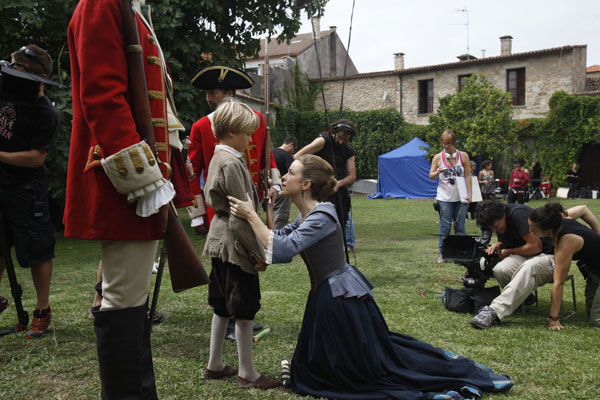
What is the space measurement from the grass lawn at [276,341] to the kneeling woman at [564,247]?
175mm

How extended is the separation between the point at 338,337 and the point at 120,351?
1287mm

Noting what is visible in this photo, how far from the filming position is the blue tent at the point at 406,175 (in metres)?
26.3

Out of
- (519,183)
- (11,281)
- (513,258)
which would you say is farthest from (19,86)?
(519,183)

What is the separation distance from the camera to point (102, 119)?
1.87 metres

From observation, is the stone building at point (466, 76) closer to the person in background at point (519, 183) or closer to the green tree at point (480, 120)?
the green tree at point (480, 120)

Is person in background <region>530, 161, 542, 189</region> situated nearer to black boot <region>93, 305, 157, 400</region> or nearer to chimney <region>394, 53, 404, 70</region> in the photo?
chimney <region>394, 53, 404, 70</region>

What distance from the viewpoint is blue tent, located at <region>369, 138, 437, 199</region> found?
26.3 metres

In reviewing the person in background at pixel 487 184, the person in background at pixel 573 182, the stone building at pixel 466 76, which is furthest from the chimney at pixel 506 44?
the person in background at pixel 487 184

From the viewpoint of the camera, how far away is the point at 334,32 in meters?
40.7

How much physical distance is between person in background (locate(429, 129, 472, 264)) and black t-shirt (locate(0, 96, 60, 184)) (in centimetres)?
514

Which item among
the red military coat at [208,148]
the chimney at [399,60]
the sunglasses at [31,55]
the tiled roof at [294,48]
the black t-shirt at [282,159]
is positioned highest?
the tiled roof at [294,48]

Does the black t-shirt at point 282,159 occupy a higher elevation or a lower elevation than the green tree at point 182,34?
lower

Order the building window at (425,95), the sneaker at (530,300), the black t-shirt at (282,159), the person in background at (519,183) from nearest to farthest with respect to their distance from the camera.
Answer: the sneaker at (530,300) < the black t-shirt at (282,159) < the person in background at (519,183) < the building window at (425,95)

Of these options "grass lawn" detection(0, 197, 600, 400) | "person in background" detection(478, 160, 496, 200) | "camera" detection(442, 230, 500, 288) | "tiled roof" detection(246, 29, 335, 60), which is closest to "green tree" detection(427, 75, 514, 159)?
"person in background" detection(478, 160, 496, 200)
